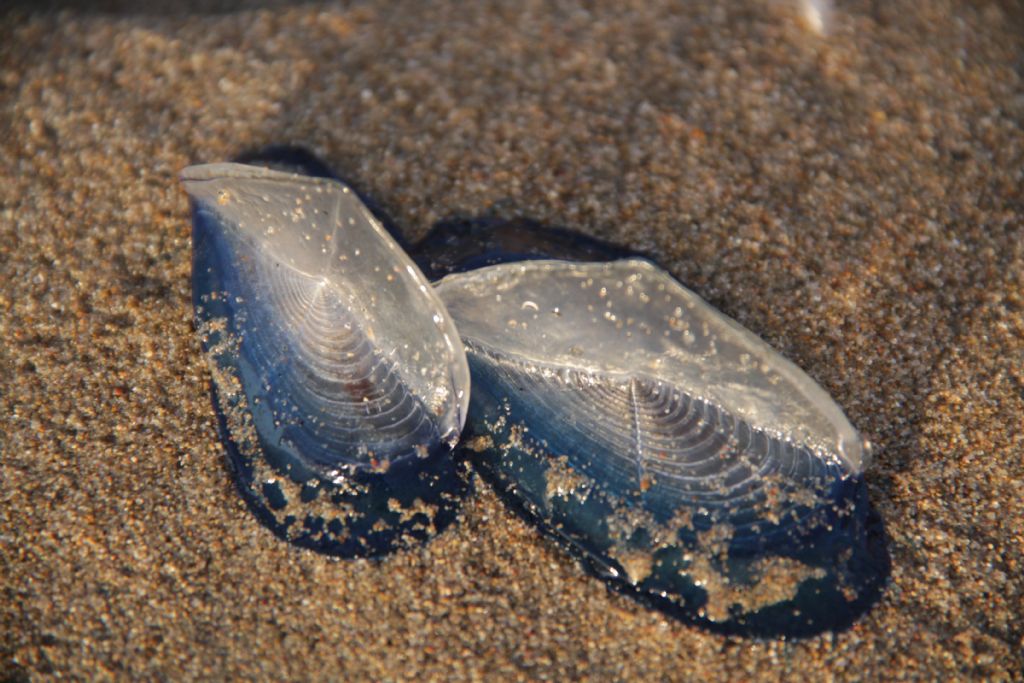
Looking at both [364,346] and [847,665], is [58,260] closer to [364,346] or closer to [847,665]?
[364,346]

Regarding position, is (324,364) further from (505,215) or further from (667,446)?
(667,446)

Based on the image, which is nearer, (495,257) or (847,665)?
(847,665)

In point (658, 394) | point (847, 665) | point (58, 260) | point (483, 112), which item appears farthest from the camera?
point (483, 112)

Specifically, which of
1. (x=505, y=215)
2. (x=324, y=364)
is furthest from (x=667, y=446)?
(x=324, y=364)

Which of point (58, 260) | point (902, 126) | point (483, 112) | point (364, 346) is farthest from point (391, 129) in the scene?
point (902, 126)
